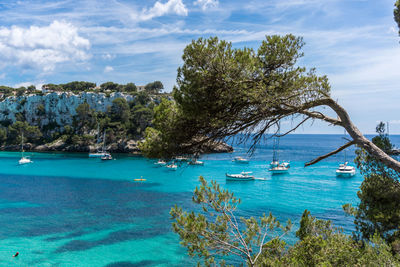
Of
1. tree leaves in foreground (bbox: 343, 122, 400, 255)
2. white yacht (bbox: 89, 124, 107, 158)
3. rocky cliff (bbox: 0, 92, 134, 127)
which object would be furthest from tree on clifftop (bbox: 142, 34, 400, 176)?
rocky cliff (bbox: 0, 92, 134, 127)

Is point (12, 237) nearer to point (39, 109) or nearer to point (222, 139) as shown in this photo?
point (222, 139)

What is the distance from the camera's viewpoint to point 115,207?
2288 cm

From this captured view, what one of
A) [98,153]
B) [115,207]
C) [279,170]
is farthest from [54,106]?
[279,170]

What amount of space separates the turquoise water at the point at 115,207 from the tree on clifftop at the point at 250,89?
97cm

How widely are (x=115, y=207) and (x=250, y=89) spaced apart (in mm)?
20742

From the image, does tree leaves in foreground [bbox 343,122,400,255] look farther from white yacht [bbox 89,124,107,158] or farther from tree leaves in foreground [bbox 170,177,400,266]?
white yacht [bbox 89,124,107,158]

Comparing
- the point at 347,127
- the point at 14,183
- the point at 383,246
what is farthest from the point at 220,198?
the point at 14,183

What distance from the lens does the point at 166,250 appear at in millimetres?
15062

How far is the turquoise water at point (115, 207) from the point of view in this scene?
14.5 metres

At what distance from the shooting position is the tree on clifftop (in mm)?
5035

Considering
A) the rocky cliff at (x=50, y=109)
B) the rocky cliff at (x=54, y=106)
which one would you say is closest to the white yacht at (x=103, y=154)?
the rocky cliff at (x=50, y=109)

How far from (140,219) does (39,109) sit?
62.4 m

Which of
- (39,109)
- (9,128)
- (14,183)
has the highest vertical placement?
(39,109)

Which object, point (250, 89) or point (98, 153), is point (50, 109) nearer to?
point (98, 153)
